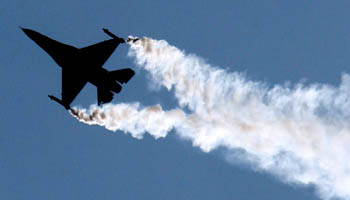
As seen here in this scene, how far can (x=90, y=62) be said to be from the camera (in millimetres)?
112562

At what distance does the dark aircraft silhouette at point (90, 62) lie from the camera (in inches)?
4382

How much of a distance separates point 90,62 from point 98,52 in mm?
2297

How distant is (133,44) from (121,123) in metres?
11.0

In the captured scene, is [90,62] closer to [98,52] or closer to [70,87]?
[98,52]

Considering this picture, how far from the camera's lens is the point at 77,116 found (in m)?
115

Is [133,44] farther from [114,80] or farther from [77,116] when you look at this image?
[77,116]

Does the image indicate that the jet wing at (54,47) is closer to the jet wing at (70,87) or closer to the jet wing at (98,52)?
the jet wing at (98,52)

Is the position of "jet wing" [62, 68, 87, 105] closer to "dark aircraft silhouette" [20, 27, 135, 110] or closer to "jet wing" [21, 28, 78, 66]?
"dark aircraft silhouette" [20, 27, 135, 110]

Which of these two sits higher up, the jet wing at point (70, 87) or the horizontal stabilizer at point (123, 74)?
the horizontal stabilizer at point (123, 74)

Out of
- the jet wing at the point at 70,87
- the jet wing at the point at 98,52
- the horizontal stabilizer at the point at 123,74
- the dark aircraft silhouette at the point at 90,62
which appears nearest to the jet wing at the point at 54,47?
the dark aircraft silhouette at the point at 90,62

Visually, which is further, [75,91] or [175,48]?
[75,91]

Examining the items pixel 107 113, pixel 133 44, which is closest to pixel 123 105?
pixel 107 113

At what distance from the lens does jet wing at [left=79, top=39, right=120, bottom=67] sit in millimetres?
112938

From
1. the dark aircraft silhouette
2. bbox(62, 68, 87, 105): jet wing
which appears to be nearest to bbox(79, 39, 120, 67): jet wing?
the dark aircraft silhouette
